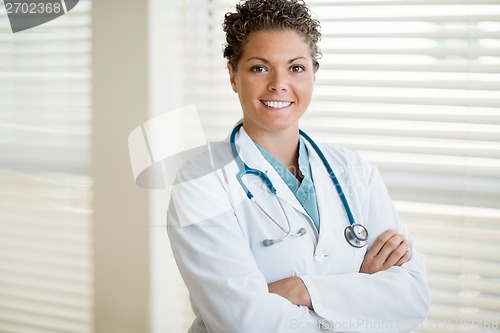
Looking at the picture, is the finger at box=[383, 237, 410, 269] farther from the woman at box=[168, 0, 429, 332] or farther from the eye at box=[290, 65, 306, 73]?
the eye at box=[290, 65, 306, 73]

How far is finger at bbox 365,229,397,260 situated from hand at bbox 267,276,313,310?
0.69 ft

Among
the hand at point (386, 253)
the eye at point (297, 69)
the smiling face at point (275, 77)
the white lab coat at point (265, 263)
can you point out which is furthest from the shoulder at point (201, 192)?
the hand at point (386, 253)

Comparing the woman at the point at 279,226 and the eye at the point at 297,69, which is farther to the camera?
the eye at the point at 297,69

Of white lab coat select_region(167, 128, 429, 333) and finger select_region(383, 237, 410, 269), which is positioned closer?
white lab coat select_region(167, 128, 429, 333)

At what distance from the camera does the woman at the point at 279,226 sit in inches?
43.2

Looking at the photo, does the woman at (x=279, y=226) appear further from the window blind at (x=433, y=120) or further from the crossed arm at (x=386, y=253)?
the window blind at (x=433, y=120)

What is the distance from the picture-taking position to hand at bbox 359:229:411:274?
3.99 feet

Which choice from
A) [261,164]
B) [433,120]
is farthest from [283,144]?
[433,120]

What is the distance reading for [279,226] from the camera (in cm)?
115

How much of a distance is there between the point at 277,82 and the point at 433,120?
0.62m

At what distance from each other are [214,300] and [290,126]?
17.5 inches

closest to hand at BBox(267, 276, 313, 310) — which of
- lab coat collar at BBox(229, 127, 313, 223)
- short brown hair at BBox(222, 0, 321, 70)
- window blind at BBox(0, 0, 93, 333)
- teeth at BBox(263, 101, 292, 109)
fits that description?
lab coat collar at BBox(229, 127, 313, 223)

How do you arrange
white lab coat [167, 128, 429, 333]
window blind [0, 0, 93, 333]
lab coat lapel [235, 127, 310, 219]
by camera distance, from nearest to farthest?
white lab coat [167, 128, 429, 333]
lab coat lapel [235, 127, 310, 219]
window blind [0, 0, 93, 333]

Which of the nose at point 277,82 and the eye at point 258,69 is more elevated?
the eye at point 258,69
